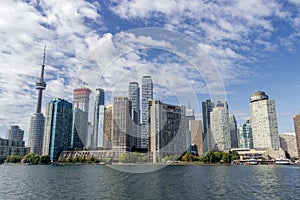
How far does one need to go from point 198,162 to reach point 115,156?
4945cm

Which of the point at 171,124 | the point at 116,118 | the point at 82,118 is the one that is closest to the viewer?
the point at 116,118

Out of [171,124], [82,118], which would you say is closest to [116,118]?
[171,124]

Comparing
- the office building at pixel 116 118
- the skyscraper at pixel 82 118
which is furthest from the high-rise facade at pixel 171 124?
the skyscraper at pixel 82 118

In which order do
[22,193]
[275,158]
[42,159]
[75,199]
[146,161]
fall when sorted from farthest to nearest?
1. [275,158]
2. [42,159]
3. [146,161]
4. [22,193]
5. [75,199]

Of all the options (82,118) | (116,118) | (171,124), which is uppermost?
(82,118)

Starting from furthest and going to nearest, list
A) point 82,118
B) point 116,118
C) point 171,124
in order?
point 82,118 → point 171,124 → point 116,118

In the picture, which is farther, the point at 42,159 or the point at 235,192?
the point at 42,159

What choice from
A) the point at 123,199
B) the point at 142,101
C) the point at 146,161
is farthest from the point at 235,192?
the point at 146,161

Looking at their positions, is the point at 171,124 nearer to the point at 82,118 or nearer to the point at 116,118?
the point at 116,118

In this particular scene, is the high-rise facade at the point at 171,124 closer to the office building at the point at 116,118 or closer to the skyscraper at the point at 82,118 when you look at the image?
the office building at the point at 116,118

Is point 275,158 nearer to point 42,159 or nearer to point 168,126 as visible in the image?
point 168,126

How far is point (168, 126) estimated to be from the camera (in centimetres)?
6925

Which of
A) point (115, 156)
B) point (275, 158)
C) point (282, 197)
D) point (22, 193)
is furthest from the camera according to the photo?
point (275, 158)

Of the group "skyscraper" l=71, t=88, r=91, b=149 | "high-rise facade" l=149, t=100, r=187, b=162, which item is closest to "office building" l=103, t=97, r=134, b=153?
"skyscraper" l=71, t=88, r=91, b=149
